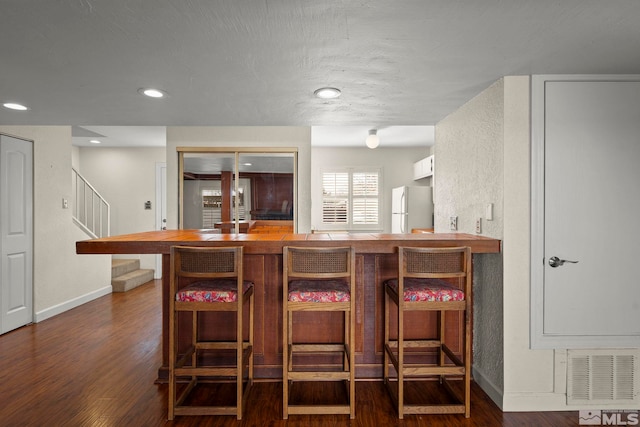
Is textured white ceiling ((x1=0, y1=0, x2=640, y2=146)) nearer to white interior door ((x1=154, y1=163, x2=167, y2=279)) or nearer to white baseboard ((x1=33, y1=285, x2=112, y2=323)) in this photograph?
white baseboard ((x1=33, y1=285, x2=112, y2=323))

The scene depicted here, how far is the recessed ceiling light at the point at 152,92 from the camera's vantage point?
2.29 meters

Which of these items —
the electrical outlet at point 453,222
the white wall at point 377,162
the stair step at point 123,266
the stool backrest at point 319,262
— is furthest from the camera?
the white wall at point 377,162

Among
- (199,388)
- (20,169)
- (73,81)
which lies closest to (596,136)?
(199,388)

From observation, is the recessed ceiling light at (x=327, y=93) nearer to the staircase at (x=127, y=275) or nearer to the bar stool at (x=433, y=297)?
the bar stool at (x=433, y=297)

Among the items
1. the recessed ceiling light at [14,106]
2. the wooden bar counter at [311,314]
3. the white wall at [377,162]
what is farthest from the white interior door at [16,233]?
the white wall at [377,162]

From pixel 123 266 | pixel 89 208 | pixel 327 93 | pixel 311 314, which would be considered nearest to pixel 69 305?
pixel 123 266

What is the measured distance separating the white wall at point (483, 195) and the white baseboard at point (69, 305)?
451 cm

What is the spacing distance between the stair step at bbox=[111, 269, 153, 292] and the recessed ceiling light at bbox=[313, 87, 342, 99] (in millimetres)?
4416

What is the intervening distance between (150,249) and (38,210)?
Answer: 101 inches

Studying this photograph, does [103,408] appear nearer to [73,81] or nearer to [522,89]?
[73,81]

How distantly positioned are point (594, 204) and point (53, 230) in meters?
5.25

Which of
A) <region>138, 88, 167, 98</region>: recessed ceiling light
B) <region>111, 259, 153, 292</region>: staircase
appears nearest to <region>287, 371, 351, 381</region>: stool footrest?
<region>138, 88, 167, 98</region>: recessed ceiling light

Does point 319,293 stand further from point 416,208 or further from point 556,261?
point 416,208

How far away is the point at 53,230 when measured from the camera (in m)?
3.91
